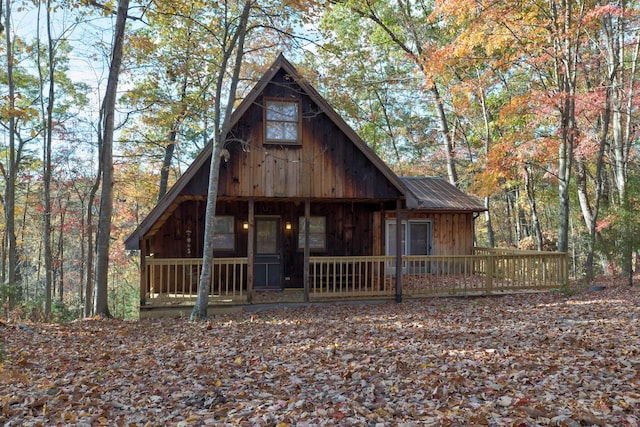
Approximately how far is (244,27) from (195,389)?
8.07 metres

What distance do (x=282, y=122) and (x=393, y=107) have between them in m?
16.3

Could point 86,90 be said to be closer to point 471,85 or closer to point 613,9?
point 471,85

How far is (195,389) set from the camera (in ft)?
17.0

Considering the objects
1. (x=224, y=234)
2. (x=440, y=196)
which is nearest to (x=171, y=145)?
(x=224, y=234)

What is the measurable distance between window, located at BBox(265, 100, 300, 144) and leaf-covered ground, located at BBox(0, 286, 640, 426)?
16.0ft

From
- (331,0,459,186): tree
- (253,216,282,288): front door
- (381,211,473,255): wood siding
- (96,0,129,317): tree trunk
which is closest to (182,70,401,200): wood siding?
(96,0,129,317): tree trunk

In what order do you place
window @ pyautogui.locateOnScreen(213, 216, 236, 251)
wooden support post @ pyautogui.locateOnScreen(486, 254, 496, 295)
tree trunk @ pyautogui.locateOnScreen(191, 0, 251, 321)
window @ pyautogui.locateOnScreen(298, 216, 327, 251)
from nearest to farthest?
tree trunk @ pyautogui.locateOnScreen(191, 0, 251, 321) < wooden support post @ pyautogui.locateOnScreen(486, 254, 496, 295) < window @ pyautogui.locateOnScreen(213, 216, 236, 251) < window @ pyautogui.locateOnScreen(298, 216, 327, 251)

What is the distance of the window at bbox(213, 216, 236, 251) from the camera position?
13797mm

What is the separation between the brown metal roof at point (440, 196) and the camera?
17.1m

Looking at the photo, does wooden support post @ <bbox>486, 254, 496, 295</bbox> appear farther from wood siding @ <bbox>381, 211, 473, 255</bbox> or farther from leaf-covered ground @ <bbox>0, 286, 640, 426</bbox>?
wood siding @ <bbox>381, 211, 473, 255</bbox>

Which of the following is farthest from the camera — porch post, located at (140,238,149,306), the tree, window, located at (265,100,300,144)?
the tree

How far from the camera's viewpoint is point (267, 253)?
14.1 m

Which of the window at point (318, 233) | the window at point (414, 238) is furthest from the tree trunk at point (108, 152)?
the window at point (414, 238)

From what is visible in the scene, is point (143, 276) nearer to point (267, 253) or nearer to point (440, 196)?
point (267, 253)
